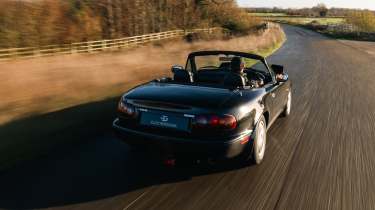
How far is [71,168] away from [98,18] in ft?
99.4

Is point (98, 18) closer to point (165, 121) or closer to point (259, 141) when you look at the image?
point (259, 141)

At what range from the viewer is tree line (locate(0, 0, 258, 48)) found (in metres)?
25.8

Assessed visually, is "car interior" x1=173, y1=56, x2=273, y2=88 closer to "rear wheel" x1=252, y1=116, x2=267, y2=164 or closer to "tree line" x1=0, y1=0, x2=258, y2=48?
"rear wheel" x1=252, y1=116, x2=267, y2=164

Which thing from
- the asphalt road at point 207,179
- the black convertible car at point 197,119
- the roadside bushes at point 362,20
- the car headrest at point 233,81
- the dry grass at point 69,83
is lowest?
the roadside bushes at point 362,20

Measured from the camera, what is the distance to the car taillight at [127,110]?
4727mm

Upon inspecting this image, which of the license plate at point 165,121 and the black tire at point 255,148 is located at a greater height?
the license plate at point 165,121

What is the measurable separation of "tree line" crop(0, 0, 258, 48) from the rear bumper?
21.7 m

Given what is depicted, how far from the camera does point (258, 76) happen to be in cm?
629

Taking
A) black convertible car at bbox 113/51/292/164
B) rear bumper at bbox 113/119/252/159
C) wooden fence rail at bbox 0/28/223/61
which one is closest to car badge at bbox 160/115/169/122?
black convertible car at bbox 113/51/292/164

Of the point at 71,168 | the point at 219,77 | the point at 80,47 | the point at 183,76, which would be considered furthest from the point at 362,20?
the point at 71,168

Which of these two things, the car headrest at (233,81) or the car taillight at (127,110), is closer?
the car taillight at (127,110)

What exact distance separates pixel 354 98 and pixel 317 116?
2.69 m

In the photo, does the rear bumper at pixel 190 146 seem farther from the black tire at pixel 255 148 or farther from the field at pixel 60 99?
the field at pixel 60 99

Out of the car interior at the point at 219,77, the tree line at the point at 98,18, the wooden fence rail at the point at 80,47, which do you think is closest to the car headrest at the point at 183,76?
the car interior at the point at 219,77
